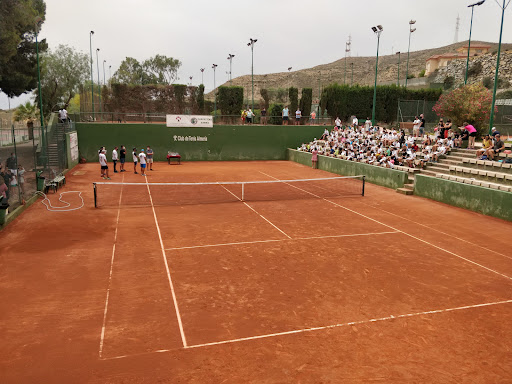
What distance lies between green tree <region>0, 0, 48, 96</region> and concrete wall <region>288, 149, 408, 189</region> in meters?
23.3

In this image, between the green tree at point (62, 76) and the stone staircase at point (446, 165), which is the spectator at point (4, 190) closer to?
the stone staircase at point (446, 165)

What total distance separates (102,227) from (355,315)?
29.5 ft

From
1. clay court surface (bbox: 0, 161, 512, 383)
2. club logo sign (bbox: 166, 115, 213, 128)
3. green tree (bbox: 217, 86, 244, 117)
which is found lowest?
clay court surface (bbox: 0, 161, 512, 383)

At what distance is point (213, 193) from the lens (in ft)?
62.6

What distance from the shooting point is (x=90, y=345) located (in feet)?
20.0

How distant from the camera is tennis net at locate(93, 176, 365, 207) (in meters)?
16.9

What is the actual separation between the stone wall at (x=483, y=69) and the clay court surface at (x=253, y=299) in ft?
181

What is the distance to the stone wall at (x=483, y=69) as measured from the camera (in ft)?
192

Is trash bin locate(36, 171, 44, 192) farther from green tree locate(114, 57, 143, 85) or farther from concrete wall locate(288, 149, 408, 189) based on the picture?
green tree locate(114, 57, 143, 85)

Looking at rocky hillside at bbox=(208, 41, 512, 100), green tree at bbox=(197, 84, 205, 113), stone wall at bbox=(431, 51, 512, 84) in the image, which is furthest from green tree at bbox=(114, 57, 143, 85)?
stone wall at bbox=(431, 51, 512, 84)

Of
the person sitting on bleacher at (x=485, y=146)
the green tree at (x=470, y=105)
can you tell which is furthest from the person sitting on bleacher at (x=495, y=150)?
the green tree at (x=470, y=105)

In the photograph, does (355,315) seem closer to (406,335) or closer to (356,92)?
(406,335)

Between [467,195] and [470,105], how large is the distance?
11633 mm

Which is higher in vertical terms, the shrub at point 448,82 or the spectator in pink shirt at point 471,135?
the shrub at point 448,82
